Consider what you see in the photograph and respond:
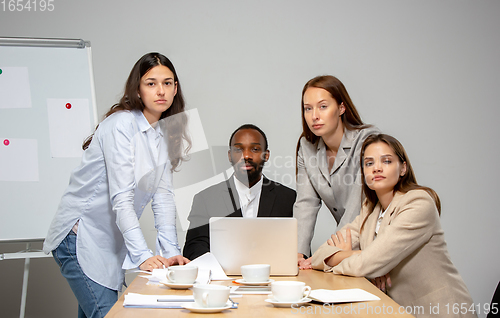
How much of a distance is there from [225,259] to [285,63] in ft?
6.19

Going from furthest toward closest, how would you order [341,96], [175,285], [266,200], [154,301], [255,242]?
[266,200], [341,96], [255,242], [175,285], [154,301]

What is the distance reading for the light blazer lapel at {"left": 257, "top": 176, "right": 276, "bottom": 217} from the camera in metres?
2.21

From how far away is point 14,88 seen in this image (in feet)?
7.52

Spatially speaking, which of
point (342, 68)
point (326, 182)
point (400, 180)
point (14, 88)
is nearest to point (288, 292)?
point (400, 180)

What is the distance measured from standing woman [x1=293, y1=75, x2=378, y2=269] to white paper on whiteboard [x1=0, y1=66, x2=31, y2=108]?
1.47 m

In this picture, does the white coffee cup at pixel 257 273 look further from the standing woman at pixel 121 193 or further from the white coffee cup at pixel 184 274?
the standing woman at pixel 121 193

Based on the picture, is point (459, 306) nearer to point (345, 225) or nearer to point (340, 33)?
point (345, 225)

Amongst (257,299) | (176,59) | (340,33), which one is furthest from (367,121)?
(257,299)

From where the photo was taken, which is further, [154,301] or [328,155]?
[328,155]

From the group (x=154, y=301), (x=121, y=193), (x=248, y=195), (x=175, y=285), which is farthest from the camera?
(x=248, y=195)

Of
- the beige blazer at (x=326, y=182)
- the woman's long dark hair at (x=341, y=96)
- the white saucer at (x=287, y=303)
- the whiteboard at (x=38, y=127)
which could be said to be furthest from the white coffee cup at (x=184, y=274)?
the whiteboard at (x=38, y=127)

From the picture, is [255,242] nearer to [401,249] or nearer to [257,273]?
[257,273]

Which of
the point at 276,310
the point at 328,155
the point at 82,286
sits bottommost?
the point at 82,286

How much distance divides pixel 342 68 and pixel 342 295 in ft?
7.21
